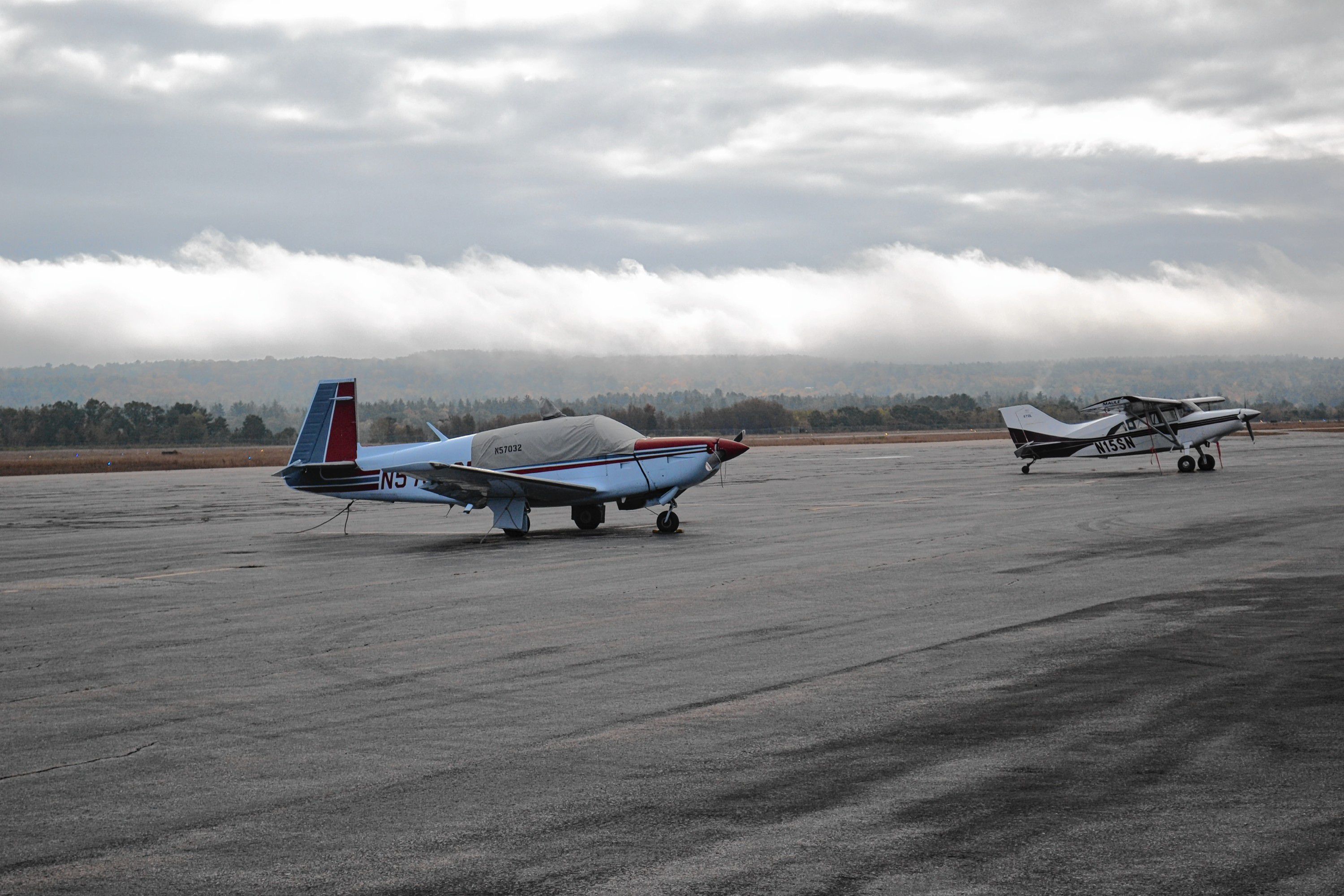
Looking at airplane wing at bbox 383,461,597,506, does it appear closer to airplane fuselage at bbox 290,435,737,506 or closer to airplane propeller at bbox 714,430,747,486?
airplane fuselage at bbox 290,435,737,506

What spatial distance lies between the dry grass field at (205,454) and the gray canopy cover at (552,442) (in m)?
66.6

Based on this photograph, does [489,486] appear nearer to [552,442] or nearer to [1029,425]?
[552,442]

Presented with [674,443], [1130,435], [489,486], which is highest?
[674,443]

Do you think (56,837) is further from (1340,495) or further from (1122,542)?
(1340,495)

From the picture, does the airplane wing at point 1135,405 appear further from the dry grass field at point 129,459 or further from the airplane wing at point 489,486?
the dry grass field at point 129,459

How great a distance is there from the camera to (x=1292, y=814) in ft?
15.8

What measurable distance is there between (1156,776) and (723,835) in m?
2.20

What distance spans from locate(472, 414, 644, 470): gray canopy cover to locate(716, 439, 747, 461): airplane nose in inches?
59.1

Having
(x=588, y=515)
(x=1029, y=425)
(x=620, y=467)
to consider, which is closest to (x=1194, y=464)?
(x=1029, y=425)

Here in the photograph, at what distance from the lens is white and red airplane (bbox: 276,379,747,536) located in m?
20.4

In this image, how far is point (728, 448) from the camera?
67.6 feet

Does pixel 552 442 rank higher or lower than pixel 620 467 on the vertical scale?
higher

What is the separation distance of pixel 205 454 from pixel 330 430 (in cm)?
12575

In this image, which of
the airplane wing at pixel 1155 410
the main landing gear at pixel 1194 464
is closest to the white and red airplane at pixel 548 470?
the main landing gear at pixel 1194 464
